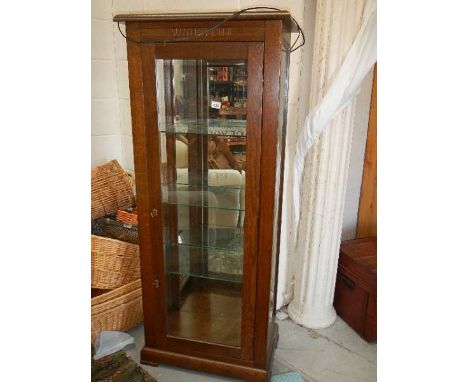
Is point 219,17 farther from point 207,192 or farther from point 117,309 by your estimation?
point 117,309

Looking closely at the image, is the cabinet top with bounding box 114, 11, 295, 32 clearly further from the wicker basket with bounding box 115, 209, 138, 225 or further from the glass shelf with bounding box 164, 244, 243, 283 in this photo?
the wicker basket with bounding box 115, 209, 138, 225

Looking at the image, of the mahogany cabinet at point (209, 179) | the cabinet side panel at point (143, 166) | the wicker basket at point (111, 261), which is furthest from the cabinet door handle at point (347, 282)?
the wicker basket at point (111, 261)

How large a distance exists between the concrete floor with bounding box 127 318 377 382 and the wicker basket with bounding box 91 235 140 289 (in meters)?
0.36

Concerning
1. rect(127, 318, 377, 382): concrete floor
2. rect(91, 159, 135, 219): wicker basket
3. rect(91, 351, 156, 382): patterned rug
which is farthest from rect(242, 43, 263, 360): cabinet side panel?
rect(91, 159, 135, 219): wicker basket

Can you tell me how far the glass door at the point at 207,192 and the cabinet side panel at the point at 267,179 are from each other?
1.2 inches

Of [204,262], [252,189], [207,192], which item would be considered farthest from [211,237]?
[252,189]

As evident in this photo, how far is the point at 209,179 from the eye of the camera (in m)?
1.61

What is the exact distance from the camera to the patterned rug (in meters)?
1.59

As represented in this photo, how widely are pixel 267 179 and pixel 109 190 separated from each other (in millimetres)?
1046

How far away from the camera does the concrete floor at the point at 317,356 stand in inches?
65.4
